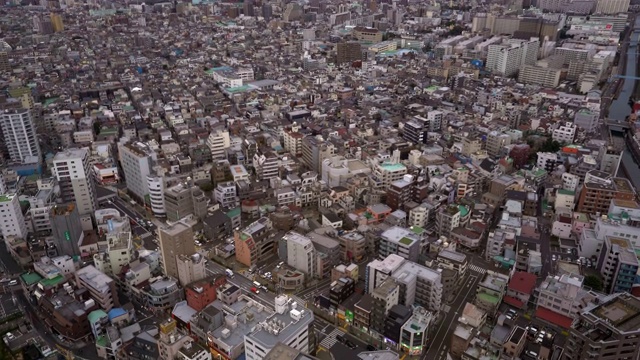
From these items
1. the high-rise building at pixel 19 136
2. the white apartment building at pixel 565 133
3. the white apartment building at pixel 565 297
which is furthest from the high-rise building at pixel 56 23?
the white apartment building at pixel 565 297

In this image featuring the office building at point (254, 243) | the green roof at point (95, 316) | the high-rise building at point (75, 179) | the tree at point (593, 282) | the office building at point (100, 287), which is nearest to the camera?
the green roof at point (95, 316)

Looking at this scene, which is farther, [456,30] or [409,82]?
[456,30]

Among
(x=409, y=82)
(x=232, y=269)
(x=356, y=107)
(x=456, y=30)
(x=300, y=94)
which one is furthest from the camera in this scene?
(x=456, y=30)

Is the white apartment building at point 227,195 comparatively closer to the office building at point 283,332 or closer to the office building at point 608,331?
the office building at point 283,332

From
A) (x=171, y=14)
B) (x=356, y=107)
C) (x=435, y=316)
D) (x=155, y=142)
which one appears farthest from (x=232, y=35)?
(x=435, y=316)

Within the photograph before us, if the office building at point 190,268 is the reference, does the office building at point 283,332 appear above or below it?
above

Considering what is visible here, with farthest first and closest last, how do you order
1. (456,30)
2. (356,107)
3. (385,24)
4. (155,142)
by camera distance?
(385,24), (456,30), (356,107), (155,142)

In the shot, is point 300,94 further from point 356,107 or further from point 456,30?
point 456,30
